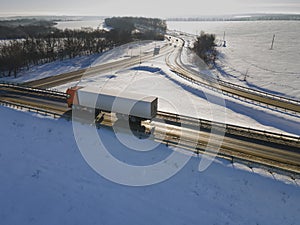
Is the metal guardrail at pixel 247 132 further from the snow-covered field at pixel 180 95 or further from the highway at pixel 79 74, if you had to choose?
the highway at pixel 79 74

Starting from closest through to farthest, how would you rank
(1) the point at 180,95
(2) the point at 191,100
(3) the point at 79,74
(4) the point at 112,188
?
(4) the point at 112,188 < (2) the point at 191,100 < (1) the point at 180,95 < (3) the point at 79,74

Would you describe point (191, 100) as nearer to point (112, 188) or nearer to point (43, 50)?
point (112, 188)

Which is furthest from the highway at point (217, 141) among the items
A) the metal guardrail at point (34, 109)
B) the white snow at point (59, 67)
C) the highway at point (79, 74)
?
the white snow at point (59, 67)

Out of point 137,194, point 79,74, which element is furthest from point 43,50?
point 137,194

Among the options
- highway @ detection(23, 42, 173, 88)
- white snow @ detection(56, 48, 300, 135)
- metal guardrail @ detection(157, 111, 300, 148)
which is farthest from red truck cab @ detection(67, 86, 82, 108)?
highway @ detection(23, 42, 173, 88)

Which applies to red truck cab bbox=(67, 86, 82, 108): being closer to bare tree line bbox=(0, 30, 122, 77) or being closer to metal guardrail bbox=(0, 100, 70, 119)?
metal guardrail bbox=(0, 100, 70, 119)
